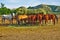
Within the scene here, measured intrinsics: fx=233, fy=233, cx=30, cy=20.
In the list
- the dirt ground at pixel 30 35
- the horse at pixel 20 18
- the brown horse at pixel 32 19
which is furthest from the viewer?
the horse at pixel 20 18

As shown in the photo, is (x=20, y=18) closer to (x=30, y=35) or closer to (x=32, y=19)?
(x=32, y=19)

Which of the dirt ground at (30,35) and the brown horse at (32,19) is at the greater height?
the brown horse at (32,19)

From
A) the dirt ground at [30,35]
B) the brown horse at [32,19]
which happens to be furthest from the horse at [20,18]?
the dirt ground at [30,35]

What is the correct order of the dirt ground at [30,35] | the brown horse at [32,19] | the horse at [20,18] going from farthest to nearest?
the horse at [20,18] → the brown horse at [32,19] → the dirt ground at [30,35]

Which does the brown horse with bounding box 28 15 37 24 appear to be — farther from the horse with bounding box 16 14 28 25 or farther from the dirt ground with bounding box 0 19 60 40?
the dirt ground with bounding box 0 19 60 40

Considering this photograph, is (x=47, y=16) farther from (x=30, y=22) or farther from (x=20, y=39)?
(x=20, y=39)

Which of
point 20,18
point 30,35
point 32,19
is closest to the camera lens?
point 30,35

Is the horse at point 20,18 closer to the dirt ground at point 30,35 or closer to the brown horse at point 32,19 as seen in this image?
the brown horse at point 32,19

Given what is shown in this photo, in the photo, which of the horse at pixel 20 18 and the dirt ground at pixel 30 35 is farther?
the horse at pixel 20 18

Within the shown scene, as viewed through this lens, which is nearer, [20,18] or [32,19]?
[32,19]

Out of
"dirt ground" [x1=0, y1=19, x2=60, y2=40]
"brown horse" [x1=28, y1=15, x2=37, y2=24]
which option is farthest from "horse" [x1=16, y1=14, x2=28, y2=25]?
"dirt ground" [x1=0, y1=19, x2=60, y2=40]

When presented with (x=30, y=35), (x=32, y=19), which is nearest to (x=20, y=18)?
(x=32, y=19)

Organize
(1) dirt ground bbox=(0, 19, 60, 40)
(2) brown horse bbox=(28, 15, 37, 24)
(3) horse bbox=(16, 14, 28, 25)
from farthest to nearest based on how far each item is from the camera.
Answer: (3) horse bbox=(16, 14, 28, 25) < (2) brown horse bbox=(28, 15, 37, 24) < (1) dirt ground bbox=(0, 19, 60, 40)

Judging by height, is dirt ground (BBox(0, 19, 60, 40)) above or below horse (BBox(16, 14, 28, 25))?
below
